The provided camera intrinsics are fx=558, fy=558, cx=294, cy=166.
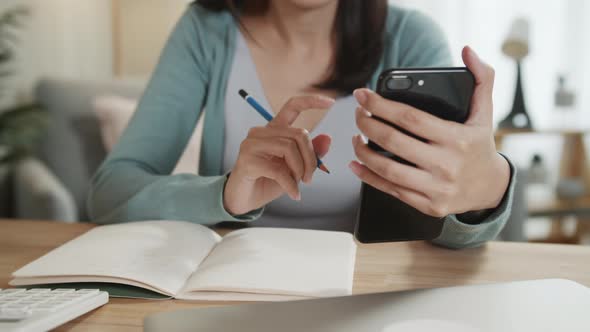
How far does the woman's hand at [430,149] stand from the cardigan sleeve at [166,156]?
0.30 metres

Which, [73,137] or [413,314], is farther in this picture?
[73,137]

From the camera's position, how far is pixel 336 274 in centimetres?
56

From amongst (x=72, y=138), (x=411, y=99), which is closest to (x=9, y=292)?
(x=411, y=99)

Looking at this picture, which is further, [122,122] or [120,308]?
[122,122]

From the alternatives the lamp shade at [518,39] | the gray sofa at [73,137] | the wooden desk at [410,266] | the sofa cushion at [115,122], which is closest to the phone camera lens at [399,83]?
the wooden desk at [410,266]

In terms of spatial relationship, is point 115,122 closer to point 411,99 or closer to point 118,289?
point 118,289

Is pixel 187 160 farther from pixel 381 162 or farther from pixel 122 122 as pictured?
pixel 381 162

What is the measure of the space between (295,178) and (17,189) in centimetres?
127

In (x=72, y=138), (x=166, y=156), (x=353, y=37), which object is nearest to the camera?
(x=166, y=156)

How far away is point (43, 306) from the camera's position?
46 cm

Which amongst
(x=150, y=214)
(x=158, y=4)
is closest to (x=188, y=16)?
(x=150, y=214)

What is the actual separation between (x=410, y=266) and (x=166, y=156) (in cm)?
50

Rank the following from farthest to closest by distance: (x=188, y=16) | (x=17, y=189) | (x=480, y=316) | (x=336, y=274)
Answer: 1. (x=17, y=189)
2. (x=188, y=16)
3. (x=336, y=274)
4. (x=480, y=316)

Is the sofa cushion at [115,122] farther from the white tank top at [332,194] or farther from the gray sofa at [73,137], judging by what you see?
the white tank top at [332,194]
